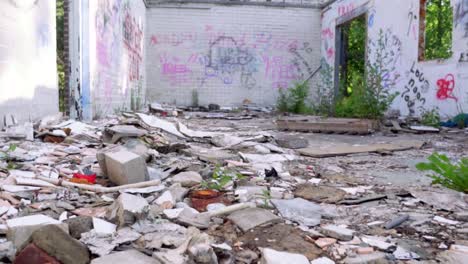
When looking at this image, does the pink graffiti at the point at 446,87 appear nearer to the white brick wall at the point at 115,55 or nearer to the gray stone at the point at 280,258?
the white brick wall at the point at 115,55

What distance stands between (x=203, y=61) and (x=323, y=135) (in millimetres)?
7364

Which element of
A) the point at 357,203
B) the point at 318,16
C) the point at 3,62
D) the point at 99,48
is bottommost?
the point at 357,203

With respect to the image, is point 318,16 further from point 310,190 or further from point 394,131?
point 310,190

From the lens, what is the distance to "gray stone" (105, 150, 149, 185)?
2.77 metres

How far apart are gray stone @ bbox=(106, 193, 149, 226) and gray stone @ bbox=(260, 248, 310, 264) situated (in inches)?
25.8

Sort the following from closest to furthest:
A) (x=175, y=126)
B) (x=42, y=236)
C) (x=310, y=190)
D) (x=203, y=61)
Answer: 1. (x=42, y=236)
2. (x=310, y=190)
3. (x=175, y=126)
4. (x=203, y=61)

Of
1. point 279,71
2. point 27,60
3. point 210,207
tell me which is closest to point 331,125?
point 27,60

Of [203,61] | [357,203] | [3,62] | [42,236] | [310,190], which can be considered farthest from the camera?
[203,61]

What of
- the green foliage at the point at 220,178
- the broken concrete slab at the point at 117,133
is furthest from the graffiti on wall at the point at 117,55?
the green foliage at the point at 220,178

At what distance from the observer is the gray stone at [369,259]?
1729 millimetres

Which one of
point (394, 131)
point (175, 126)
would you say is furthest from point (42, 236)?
point (394, 131)

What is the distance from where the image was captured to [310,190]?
2924 mm

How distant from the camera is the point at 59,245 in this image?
164cm

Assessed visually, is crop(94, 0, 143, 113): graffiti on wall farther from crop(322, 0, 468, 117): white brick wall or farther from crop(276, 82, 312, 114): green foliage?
crop(322, 0, 468, 117): white brick wall
